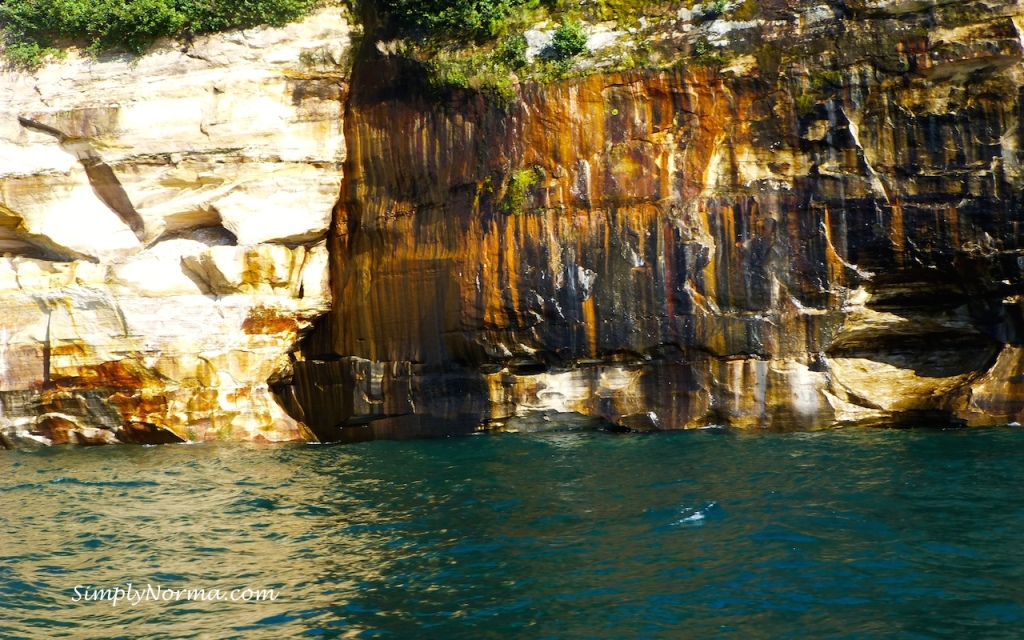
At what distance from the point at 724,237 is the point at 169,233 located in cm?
1091

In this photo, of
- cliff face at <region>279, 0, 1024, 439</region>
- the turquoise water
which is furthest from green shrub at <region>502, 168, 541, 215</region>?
the turquoise water

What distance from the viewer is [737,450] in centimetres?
1339

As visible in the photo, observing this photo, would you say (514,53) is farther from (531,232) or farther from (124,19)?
(124,19)

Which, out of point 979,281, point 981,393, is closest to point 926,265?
point 979,281

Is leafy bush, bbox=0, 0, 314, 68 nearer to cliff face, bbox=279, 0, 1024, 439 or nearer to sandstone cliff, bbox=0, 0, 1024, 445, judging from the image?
sandstone cliff, bbox=0, 0, 1024, 445

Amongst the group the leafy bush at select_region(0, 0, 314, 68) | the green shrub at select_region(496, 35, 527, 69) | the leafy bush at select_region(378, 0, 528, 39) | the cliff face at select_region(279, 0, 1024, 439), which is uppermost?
the leafy bush at select_region(0, 0, 314, 68)

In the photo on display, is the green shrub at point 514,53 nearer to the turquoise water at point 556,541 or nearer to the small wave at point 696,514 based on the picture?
the turquoise water at point 556,541

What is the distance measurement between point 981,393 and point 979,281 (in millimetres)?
1761

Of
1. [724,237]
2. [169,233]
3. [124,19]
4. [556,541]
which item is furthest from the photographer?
[169,233]

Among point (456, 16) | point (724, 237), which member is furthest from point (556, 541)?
point (456, 16)

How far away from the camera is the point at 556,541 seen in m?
9.66

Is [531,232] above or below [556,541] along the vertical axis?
above

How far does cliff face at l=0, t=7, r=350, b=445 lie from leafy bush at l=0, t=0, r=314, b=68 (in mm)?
356

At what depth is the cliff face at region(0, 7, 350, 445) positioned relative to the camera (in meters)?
17.2
